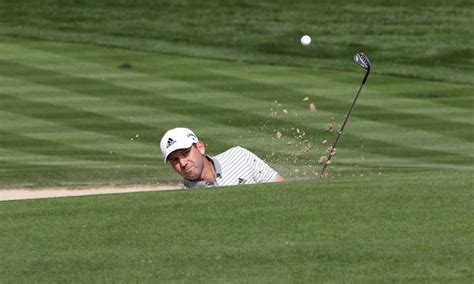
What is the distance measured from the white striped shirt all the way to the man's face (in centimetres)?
17

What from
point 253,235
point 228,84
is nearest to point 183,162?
point 253,235

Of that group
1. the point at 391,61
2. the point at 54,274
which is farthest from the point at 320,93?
the point at 54,274

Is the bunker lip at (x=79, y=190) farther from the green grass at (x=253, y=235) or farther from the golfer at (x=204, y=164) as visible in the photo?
the green grass at (x=253, y=235)

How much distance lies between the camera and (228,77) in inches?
916

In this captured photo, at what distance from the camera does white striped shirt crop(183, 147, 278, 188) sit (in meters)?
10.3

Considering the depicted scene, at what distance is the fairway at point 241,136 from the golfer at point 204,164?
2.78ft

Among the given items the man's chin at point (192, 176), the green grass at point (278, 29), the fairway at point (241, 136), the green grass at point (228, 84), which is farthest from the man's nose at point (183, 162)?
the green grass at point (278, 29)

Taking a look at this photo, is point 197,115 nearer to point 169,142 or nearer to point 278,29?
point 278,29

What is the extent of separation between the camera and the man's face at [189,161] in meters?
10.0

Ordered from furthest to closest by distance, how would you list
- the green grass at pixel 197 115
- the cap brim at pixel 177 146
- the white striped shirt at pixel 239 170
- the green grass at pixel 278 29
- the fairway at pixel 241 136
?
the green grass at pixel 278 29, the green grass at pixel 197 115, the white striped shirt at pixel 239 170, the cap brim at pixel 177 146, the fairway at pixel 241 136

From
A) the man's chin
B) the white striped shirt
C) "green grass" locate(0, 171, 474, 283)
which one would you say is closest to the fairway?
"green grass" locate(0, 171, 474, 283)

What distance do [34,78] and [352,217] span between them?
15.3 meters

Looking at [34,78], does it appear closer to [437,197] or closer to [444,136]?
[444,136]

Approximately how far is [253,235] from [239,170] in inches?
89.5
